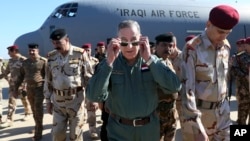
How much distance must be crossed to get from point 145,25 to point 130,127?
10.3m

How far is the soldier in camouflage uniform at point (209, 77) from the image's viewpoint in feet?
9.41

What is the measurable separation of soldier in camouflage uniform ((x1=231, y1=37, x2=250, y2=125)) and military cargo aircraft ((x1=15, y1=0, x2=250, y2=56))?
6135 mm

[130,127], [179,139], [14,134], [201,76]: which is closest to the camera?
[130,127]

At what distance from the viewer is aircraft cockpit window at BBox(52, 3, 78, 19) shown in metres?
12.7

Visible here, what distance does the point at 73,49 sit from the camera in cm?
523

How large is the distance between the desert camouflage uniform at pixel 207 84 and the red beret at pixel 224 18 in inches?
12.4

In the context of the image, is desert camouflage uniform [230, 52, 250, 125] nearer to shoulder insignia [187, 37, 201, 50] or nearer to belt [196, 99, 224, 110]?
belt [196, 99, 224, 110]

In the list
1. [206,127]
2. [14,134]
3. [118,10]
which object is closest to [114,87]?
[206,127]

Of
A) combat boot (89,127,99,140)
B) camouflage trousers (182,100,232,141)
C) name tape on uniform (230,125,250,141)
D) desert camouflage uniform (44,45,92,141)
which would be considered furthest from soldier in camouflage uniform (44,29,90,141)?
name tape on uniform (230,125,250,141)

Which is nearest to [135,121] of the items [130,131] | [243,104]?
[130,131]

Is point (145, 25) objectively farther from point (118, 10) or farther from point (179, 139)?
point (179, 139)

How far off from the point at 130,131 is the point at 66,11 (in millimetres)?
10674

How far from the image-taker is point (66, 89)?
5078mm

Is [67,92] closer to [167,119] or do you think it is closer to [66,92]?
[66,92]
